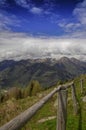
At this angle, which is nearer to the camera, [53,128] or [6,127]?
[6,127]

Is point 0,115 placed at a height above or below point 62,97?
below

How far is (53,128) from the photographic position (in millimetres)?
13844

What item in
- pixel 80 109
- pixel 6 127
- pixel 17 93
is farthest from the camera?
pixel 17 93

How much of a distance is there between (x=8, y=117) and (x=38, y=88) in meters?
117

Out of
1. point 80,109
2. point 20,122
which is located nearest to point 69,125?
point 80,109

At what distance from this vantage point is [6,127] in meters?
3.14

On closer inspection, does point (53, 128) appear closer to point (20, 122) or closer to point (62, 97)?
point (62, 97)

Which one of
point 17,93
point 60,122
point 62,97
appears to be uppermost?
point 62,97

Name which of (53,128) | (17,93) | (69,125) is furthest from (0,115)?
(17,93)

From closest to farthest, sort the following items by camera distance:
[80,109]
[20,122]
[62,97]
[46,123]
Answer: [20,122]
[62,97]
[46,123]
[80,109]

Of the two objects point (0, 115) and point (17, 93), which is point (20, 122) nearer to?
point (0, 115)

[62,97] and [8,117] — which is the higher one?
[62,97]

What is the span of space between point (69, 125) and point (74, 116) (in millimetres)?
2614

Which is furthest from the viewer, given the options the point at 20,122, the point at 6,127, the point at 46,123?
the point at 46,123
